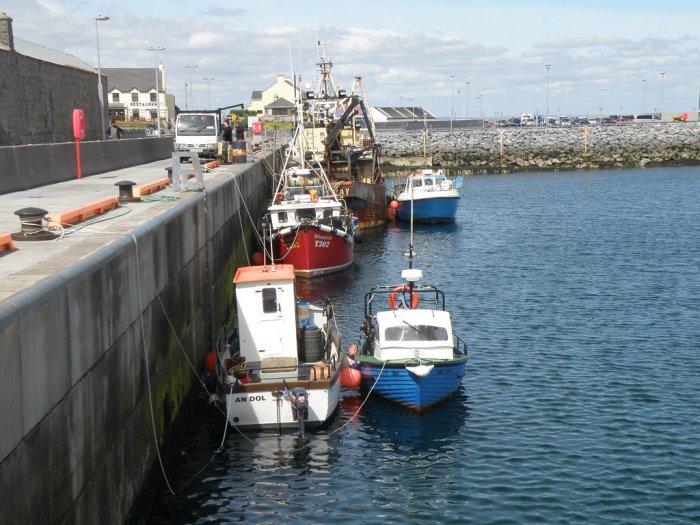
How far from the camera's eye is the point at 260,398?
2016cm

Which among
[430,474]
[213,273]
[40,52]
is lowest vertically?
[430,474]

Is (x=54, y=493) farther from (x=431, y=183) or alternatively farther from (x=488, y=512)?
(x=431, y=183)

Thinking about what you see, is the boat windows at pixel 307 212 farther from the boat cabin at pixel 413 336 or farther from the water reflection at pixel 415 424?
the water reflection at pixel 415 424

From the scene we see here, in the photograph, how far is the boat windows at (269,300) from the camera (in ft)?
70.6

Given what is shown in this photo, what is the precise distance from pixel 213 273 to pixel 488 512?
13.2 m

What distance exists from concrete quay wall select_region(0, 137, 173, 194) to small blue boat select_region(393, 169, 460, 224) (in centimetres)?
2064

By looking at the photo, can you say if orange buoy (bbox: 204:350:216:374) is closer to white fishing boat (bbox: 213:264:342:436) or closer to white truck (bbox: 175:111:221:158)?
white fishing boat (bbox: 213:264:342:436)

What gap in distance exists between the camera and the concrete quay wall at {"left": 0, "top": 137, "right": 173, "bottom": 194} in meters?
27.8

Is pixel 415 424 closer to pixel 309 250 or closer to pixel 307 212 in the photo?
pixel 309 250

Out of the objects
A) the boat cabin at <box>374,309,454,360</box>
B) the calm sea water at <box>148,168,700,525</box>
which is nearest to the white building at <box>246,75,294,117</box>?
the calm sea water at <box>148,168,700,525</box>

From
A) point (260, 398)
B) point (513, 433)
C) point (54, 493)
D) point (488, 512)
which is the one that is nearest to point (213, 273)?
point (260, 398)

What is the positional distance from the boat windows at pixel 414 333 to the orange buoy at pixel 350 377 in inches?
46.7

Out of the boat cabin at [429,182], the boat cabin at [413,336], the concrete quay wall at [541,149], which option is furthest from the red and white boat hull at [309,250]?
the concrete quay wall at [541,149]

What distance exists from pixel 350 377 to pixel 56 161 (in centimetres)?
1553
